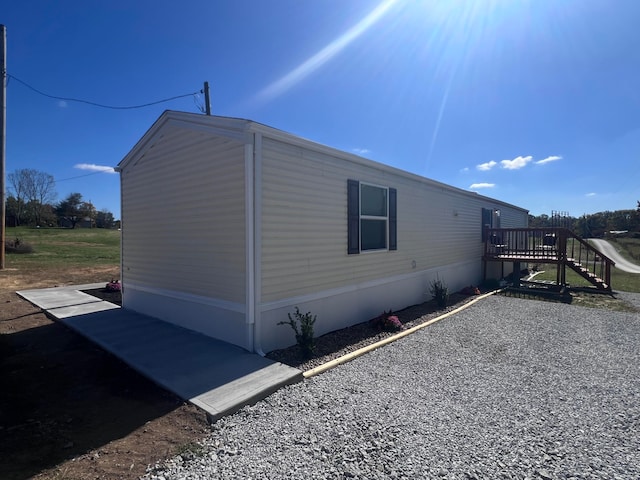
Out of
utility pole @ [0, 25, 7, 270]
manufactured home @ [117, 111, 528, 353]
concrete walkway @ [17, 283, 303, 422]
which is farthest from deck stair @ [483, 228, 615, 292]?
utility pole @ [0, 25, 7, 270]

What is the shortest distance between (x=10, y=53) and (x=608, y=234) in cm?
4579

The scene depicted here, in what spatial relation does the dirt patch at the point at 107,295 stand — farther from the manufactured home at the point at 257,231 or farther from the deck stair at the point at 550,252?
the deck stair at the point at 550,252

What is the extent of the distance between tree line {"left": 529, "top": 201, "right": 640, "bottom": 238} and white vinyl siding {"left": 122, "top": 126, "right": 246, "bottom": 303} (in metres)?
31.5

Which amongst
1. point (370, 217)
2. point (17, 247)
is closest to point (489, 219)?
point (370, 217)

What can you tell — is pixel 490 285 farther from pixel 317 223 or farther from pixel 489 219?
pixel 317 223

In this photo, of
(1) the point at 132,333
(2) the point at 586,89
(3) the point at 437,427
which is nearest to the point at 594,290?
(2) the point at 586,89

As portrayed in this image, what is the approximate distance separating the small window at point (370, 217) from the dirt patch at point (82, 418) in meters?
3.88

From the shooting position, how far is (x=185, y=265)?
5.55 meters

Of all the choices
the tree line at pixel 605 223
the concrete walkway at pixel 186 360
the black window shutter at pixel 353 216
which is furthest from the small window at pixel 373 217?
the tree line at pixel 605 223

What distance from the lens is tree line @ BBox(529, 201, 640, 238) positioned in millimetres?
31609

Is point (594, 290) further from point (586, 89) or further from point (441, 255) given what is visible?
point (586, 89)

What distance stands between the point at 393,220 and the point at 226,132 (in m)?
3.96

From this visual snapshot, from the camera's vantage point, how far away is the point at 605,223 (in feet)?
118

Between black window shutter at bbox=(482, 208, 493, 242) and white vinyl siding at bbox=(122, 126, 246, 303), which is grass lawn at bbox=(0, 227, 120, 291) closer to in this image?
white vinyl siding at bbox=(122, 126, 246, 303)
